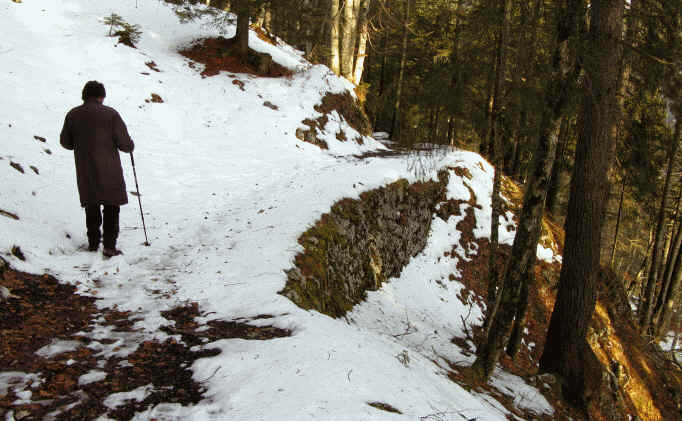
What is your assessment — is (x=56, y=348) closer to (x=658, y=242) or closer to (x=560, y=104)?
(x=560, y=104)

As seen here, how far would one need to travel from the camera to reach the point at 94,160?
5266 millimetres

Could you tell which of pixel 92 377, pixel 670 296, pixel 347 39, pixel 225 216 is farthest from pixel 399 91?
pixel 92 377

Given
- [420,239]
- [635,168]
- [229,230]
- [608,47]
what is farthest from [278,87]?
[635,168]

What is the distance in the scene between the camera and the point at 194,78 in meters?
13.2

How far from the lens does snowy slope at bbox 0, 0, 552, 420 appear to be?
2.75 meters

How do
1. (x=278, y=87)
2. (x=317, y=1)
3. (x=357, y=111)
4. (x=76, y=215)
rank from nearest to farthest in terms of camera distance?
(x=76, y=215)
(x=278, y=87)
(x=357, y=111)
(x=317, y=1)

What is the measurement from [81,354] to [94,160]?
3.21 m

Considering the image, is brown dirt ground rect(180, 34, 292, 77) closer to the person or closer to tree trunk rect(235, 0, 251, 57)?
tree trunk rect(235, 0, 251, 57)

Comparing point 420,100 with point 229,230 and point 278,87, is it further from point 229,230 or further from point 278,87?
point 278,87

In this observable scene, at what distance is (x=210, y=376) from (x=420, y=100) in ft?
20.8

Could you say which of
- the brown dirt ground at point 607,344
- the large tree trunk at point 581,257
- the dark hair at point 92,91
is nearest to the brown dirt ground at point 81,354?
the dark hair at point 92,91

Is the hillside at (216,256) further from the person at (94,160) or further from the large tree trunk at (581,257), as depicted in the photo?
the large tree trunk at (581,257)

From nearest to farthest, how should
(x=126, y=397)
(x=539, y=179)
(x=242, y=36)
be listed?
(x=126, y=397), (x=539, y=179), (x=242, y=36)

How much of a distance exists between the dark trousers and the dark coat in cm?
11
